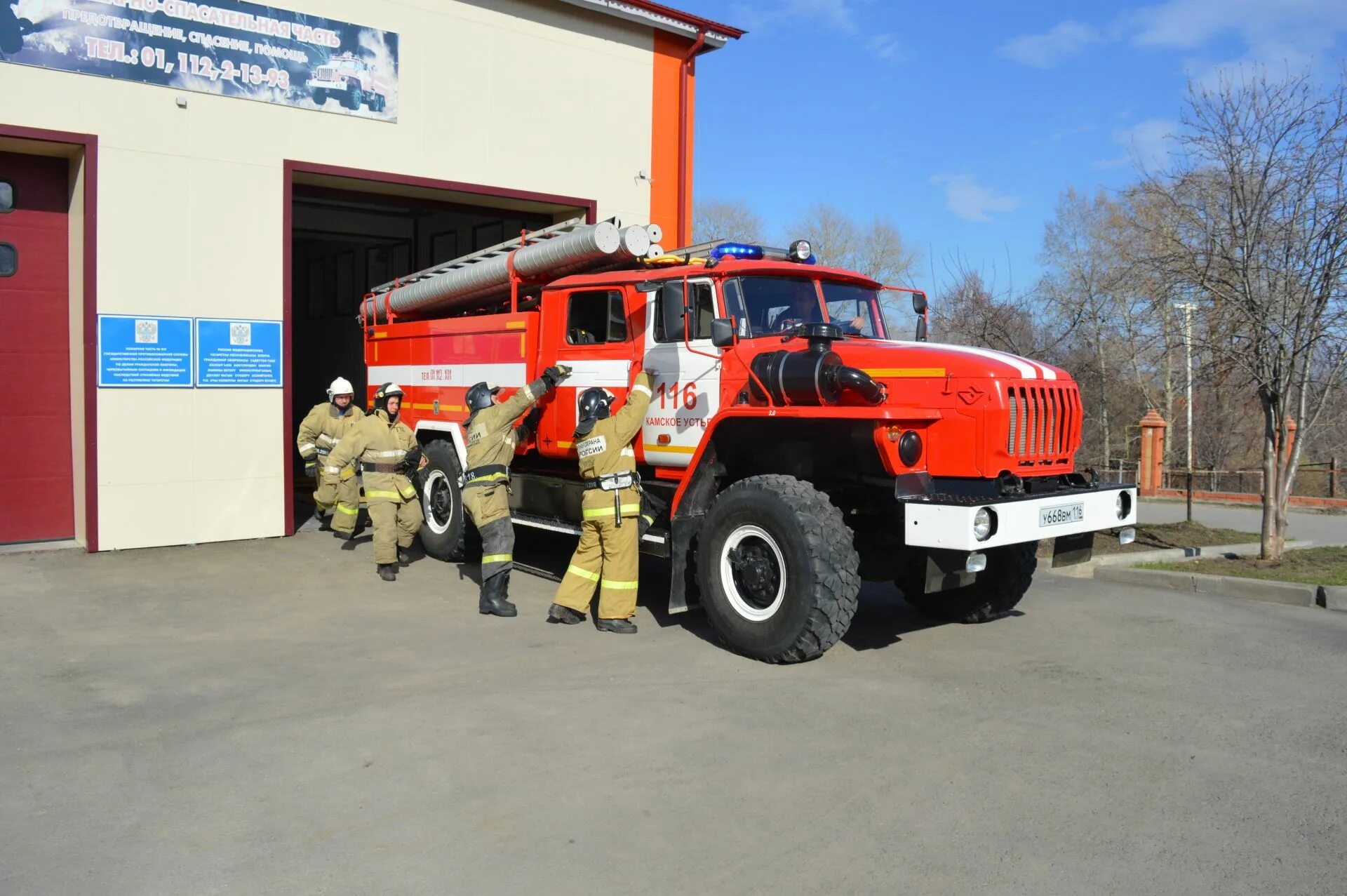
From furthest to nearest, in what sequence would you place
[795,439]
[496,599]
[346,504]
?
[346,504] → [496,599] → [795,439]

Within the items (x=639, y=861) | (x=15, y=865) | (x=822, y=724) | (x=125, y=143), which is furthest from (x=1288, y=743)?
(x=125, y=143)

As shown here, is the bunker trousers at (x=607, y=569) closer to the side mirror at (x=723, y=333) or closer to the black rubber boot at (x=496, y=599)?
the black rubber boot at (x=496, y=599)

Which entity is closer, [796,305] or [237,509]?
[796,305]

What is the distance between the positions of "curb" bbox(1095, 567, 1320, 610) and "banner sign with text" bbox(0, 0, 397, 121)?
901 centimetres

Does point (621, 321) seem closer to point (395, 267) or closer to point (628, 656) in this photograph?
point (628, 656)

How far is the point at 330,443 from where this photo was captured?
1152 cm

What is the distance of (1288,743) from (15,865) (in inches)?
216

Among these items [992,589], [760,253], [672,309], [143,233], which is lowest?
[992,589]

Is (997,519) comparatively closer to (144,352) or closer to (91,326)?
(144,352)

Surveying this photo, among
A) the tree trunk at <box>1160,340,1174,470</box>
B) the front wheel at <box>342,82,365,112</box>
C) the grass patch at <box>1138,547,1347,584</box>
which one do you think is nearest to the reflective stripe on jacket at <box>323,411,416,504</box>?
the front wheel at <box>342,82,365,112</box>

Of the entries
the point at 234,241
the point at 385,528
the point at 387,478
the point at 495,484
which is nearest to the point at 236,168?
the point at 234,241

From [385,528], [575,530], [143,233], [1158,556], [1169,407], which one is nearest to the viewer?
[575,530]

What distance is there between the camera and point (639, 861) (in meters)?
3.74

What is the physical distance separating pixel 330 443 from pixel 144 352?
2.12 metres
